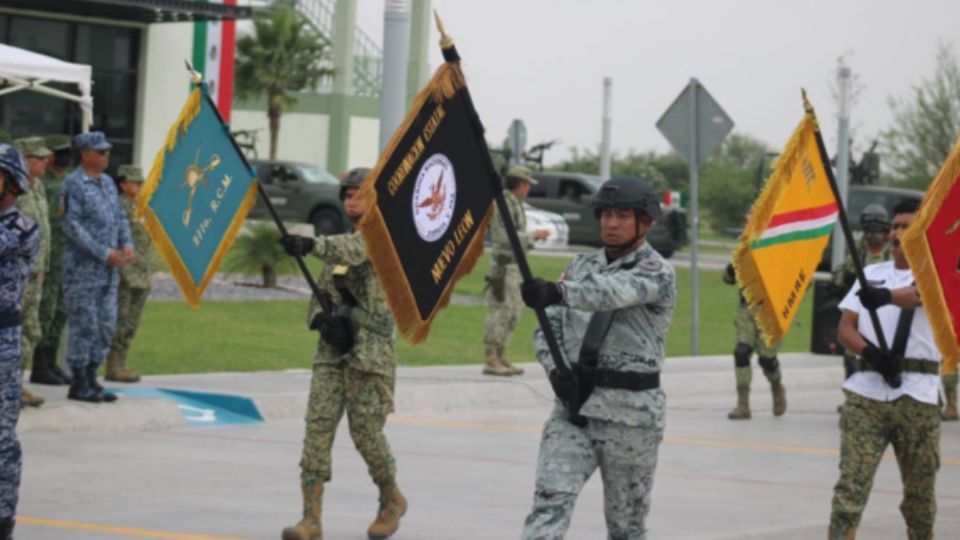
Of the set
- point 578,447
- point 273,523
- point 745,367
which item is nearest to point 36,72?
point 273,523

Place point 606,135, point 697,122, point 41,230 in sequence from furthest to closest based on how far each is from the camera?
point 606,135, point 697,122, point 41,230

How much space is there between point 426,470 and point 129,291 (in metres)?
3.64

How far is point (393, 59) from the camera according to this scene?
617 inches

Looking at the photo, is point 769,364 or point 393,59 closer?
point 393,59

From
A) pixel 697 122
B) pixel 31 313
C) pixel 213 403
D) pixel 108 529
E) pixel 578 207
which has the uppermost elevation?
pixel 697 122

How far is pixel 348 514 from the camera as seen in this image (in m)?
11.0

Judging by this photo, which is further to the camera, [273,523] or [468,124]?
[273,523]

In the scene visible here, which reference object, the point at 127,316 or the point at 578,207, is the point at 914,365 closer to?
the point at 127,316

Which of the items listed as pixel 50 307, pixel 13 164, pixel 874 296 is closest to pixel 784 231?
pixel 874 296

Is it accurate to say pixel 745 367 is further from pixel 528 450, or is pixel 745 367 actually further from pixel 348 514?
pixel 348 514

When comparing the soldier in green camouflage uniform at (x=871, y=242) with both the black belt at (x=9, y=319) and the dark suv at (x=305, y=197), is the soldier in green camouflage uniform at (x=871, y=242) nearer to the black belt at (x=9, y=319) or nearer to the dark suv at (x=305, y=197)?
the black belt at (x=9, y=319)

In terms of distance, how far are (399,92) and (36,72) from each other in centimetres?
296

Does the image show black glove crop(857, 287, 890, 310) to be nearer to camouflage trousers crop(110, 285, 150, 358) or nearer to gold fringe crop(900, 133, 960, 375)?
gold fringe crop(900, 133, 960, 375)

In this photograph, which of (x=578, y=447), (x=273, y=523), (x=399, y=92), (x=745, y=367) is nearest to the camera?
(x=578, y=447)
